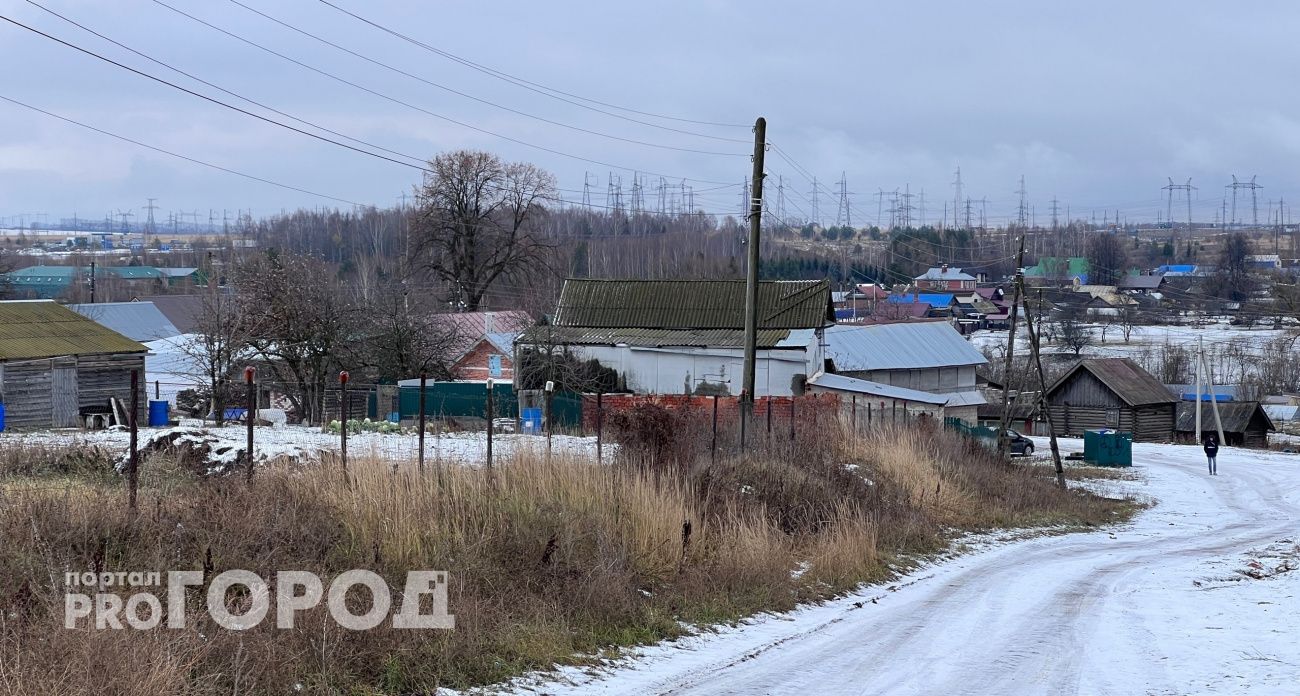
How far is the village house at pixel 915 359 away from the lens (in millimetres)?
63188

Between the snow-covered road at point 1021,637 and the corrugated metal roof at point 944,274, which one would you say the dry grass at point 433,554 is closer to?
the snow-covered road at point 1021,637

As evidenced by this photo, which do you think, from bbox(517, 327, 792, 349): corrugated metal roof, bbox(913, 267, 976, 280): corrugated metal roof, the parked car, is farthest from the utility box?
bbox(913, 267, 976, 280): corrugated metal roof

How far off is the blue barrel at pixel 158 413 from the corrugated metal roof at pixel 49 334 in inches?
204

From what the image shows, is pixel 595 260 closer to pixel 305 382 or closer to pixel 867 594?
pixel 305 382

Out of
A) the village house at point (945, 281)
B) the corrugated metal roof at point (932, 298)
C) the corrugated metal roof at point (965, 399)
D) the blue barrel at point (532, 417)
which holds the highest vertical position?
the village house at point (945, 281)

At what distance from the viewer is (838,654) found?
36.6 feet

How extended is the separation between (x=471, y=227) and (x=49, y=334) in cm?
3720

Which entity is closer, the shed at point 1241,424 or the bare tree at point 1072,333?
the shed at point 1241,424

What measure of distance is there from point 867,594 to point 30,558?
9.71 meters

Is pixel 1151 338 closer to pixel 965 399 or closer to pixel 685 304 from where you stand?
pixel 965 399

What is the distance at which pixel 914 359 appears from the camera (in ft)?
219

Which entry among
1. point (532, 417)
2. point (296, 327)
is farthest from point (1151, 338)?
point (532, 417)

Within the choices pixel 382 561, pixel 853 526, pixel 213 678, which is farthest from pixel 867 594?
pixel 213 678

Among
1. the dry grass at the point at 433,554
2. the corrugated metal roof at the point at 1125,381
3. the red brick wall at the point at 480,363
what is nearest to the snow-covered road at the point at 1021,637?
the dry grass at the point at 433,554
